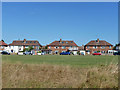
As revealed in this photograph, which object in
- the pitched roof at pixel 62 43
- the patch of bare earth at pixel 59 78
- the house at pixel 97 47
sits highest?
the pitched roof at pixel 62 43

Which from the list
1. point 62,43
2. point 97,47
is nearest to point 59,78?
point 62,43

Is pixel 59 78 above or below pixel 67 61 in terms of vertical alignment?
below

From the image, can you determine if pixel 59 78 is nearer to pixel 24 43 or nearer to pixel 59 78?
pixel 59 78

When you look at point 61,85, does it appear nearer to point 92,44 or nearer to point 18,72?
point 18,72

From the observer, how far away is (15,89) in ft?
29.2

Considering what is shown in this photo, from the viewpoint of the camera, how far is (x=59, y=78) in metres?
10.8

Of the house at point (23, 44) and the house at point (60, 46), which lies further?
the house at point (23, 44)

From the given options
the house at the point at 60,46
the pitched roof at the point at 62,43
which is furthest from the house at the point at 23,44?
the pitched roof at the point at 62,43

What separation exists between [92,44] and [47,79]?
8769cm

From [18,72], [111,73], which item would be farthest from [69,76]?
[18,72]

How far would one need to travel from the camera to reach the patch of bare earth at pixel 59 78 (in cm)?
946

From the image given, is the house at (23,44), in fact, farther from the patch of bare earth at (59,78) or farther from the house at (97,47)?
the patch of bare earth at (59,78)

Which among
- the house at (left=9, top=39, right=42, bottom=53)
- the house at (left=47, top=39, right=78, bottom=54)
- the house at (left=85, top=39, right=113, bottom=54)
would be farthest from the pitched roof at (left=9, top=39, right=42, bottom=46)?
the house at (left=85, top=39, right=113, bottom=54)

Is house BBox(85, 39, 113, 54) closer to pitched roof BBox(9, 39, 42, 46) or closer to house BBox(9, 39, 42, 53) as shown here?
house BBox(9, 39, 42, 53)
